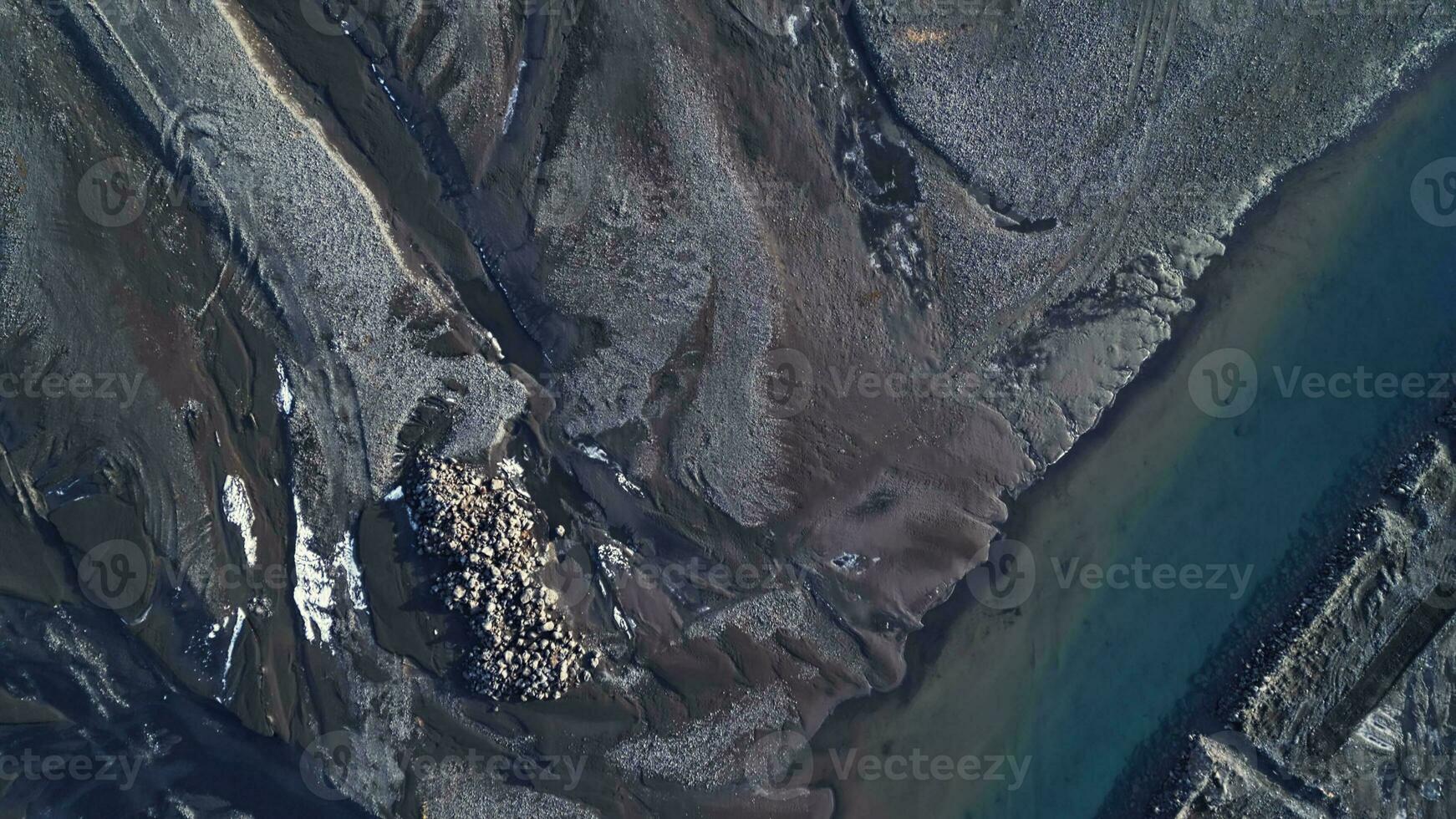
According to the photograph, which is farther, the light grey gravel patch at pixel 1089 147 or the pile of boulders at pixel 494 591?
the light grey gravel patch at pixel 1089 147

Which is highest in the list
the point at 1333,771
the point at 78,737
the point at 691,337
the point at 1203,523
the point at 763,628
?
the point at 1203,523

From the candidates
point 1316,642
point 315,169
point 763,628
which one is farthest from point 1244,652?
point 315,169

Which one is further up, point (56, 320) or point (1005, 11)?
point (1005, 11)

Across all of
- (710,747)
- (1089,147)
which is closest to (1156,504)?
(1089,147)

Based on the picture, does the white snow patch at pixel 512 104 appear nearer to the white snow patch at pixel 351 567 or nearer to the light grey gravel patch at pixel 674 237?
the light grey gravel patch at pixel 674 237

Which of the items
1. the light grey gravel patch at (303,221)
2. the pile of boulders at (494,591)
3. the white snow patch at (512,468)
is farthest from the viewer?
the white snow patch at (512,468)

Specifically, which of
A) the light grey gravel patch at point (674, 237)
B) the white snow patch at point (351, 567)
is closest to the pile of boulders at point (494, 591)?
the white snow patch at point (351, 567)

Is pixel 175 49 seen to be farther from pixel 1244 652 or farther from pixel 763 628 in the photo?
pixel 1244 652
